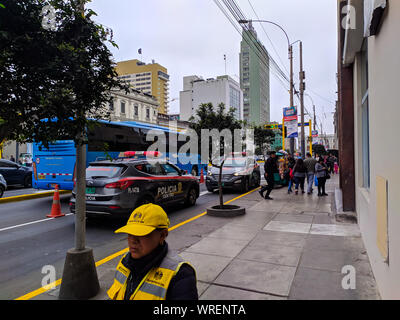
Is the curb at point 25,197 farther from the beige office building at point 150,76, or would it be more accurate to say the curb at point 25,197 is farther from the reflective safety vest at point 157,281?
the beige office building at point 150,76

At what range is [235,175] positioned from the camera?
13.7m

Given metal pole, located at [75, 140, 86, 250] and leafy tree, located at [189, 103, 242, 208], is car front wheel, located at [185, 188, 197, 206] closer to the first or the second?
leafy tree, located at [189, 103, 242, 208]

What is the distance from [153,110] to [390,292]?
201 feet

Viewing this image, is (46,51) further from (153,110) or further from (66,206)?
(153,110)

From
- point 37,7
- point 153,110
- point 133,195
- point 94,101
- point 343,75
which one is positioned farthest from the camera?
point 153,110

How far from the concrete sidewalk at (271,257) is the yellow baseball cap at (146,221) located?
226 centimetres

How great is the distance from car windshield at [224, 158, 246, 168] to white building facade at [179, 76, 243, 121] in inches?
3035

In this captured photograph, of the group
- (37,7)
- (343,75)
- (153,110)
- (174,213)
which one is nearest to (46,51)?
(37,7)

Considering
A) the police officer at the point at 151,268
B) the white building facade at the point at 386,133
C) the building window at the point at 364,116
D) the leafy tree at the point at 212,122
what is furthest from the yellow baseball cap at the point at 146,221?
the leafy tree at the point at 212,122

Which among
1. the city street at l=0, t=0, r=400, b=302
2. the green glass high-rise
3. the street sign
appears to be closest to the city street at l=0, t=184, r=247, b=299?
the city street at l=0, t=0, r=400, b=302

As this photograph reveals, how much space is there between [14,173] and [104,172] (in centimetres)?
1092

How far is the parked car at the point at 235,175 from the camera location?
13.5 meters

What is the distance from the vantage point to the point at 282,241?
607cm

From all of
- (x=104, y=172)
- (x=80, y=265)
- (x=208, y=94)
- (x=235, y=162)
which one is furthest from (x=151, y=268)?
(x=208, y=94)
